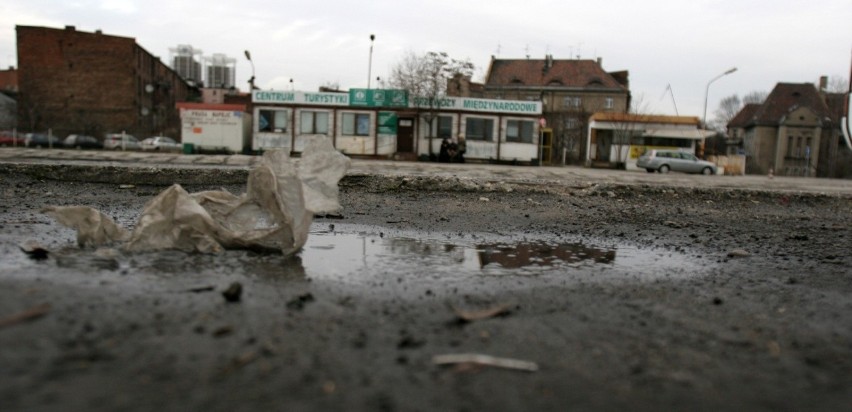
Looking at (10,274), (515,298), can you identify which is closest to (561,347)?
(515,298)

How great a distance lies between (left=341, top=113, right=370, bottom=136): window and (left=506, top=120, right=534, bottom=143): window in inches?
293

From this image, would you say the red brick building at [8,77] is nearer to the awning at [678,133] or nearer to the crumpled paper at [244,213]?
the awning at [678,133]

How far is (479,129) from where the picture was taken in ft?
104

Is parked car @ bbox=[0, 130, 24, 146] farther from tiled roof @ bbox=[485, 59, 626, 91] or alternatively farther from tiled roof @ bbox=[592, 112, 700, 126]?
tiled roof @ bbox=[485, 59, 626, 91]

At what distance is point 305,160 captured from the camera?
14.5 ft

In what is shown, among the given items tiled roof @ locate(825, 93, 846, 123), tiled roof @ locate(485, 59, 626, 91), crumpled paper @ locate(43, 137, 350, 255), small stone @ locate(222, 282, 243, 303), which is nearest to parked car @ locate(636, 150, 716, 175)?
crumpled paper @ locate(43, 137, 350, 255)

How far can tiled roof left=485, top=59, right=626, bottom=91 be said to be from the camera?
63844 millimetres

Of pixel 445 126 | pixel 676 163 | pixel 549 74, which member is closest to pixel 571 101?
pixel 549 74

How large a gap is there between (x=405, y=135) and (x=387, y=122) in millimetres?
1167

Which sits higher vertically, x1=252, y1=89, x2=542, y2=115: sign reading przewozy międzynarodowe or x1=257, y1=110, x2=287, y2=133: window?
x1=252, y1=89, x2=542, y2=115: sign reading przewozy międzynarodowe

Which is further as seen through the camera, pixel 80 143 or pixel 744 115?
pixel 744 115

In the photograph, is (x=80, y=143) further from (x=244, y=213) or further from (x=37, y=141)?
(x=244, y=213)

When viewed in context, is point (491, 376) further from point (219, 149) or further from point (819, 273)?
point (219, 149)

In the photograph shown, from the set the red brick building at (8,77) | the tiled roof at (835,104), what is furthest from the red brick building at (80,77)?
the tiled roof at (835,104)
